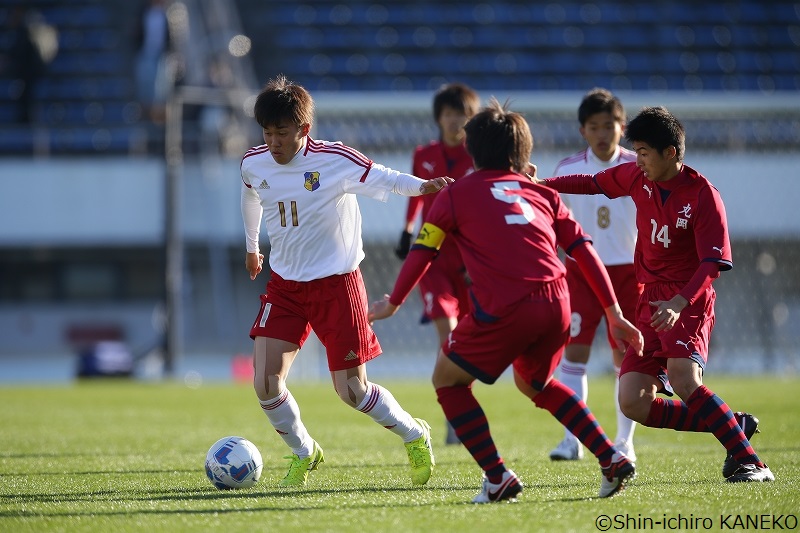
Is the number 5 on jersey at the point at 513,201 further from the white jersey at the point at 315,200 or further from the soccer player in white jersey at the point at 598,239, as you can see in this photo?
the soccer player in white jersey at the point at 598,239

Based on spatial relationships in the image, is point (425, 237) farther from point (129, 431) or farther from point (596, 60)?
point (596, 60)

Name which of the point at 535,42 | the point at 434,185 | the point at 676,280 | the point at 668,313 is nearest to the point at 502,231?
the point at 434,185

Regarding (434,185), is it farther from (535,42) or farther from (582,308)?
(535,42)

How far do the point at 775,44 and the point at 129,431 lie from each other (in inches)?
666

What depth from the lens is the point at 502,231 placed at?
436cm

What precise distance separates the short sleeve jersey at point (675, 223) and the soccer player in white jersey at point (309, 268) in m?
1.11

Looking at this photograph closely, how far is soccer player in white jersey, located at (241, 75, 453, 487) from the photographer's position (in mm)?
5207

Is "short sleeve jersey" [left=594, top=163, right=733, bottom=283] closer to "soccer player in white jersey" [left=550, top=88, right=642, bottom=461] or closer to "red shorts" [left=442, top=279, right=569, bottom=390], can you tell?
"red shorts" [left=442, top=279, right=569, bottom=390]

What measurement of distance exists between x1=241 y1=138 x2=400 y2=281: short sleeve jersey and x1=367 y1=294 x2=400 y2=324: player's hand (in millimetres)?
630

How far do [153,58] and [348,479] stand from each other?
1328cm

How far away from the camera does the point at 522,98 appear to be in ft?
44.0

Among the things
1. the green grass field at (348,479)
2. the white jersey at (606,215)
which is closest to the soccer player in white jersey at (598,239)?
the white jersey at (606,215)

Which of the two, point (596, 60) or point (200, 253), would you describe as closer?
point (200, 253)

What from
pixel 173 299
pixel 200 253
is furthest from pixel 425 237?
pixel 200 253
